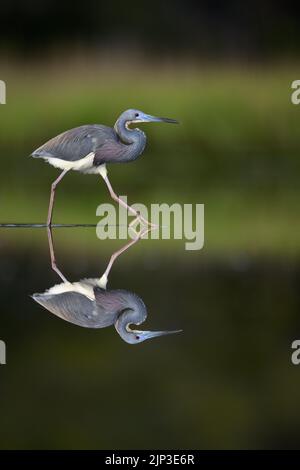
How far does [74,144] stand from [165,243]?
29.8 inches

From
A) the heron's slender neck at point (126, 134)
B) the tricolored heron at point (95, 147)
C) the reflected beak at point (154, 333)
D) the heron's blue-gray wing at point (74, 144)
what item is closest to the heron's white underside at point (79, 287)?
the reflected beak at point (154, 333)

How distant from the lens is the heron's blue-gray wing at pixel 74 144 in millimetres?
5215

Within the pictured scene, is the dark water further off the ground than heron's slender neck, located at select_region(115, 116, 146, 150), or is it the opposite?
heron's slender neck, located at select_region(115, 116, 146, 150)

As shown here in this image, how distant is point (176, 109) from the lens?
9.38 m

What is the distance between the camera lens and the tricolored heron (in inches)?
206

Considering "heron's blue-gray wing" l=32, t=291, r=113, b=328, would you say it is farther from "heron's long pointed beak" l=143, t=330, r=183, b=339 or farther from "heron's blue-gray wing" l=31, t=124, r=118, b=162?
"heron's blue-gray wing" l=31, t=124, r=118, b=162

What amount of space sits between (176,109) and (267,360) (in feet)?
22.1

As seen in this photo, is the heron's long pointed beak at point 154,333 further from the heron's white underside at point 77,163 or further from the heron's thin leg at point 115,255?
the heron's white underside at point 77,163

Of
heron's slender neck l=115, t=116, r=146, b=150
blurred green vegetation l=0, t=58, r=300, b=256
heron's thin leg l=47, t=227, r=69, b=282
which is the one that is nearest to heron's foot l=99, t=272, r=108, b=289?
heron's thin leg l=47, t=227, r=69, b=282

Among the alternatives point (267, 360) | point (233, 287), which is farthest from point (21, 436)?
point (233, 287)

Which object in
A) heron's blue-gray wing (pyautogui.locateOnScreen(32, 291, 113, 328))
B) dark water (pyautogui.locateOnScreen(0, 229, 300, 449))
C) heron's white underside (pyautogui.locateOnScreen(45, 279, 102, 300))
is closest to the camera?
dark water (pyautogui.locateOnScreen(0, 229, 300, 449))
